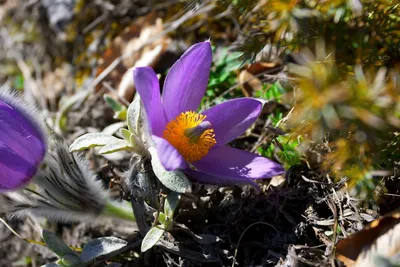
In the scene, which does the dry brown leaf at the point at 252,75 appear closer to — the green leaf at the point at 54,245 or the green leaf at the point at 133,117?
the green leaf at the point at 133,117

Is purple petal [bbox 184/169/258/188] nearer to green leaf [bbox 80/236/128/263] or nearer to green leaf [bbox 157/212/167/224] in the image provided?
green leaf [bbox 157/212/167/224]

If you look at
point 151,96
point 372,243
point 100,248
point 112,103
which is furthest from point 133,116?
point 372,243

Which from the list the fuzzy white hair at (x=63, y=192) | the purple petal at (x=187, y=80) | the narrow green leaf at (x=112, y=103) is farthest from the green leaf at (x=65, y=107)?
the purple petal at (x=187, y=80)

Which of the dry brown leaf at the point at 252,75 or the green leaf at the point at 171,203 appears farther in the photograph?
the dry brown leaf at the point at 252,75

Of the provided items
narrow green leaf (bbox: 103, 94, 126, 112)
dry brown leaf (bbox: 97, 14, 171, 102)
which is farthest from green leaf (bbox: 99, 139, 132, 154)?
dry brown leaf (bbox: 97, 14, 171, 102)

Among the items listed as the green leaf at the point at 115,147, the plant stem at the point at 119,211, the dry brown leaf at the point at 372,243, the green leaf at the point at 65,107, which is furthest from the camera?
the green leaf at the point at 65,107

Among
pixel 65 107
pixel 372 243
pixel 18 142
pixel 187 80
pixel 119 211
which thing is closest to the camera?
pixel 372 243

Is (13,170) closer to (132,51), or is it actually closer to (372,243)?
(372,243)
